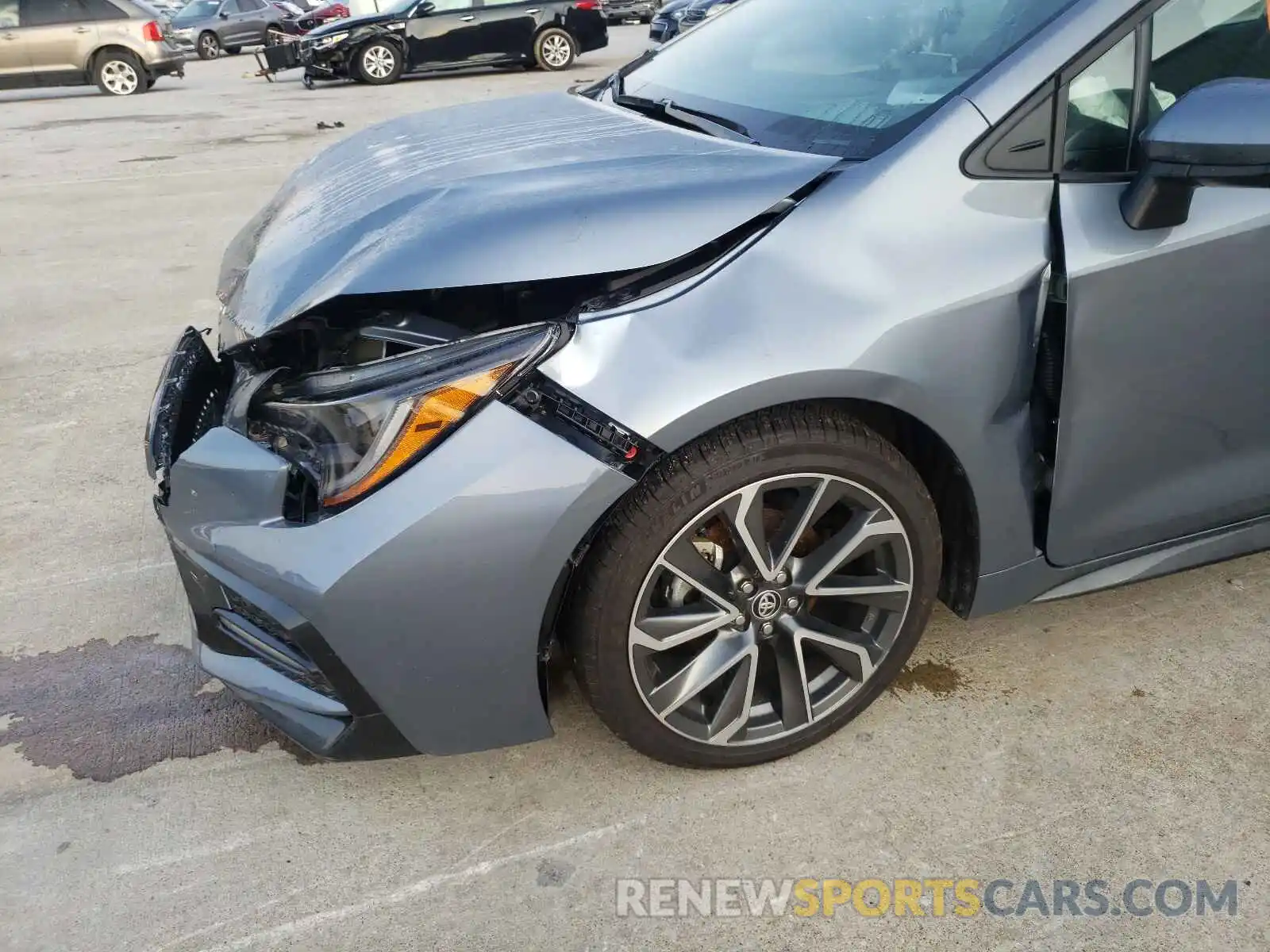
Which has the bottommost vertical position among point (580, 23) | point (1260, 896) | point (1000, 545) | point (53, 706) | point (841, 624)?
point (1260, 896)

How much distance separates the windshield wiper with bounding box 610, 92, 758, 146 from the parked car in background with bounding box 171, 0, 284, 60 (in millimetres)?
22938

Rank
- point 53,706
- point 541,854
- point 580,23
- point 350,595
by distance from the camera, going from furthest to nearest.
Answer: point 580,23, point 53,706, point 541,854, point 350,595

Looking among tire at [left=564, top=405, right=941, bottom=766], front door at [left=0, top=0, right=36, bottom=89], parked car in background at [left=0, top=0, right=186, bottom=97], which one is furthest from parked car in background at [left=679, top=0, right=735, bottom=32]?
tire at [left=564, top=405, right=941, bottom=766]

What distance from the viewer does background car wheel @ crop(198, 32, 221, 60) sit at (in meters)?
21.8

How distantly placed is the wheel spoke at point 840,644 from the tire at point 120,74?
647 inches

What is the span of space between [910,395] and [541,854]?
114 cm

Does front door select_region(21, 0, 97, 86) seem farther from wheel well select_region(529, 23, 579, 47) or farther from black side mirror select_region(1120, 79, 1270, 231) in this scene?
black side mirror select_region(1120, 79, 1270, 231)

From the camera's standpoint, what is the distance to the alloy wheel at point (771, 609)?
72.0 inches

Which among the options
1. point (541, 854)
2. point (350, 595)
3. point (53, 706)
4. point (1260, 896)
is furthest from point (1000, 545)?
point (53, 706)

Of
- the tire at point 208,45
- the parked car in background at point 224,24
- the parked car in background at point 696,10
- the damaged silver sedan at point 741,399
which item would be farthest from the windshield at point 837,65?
the tire at point 208,45

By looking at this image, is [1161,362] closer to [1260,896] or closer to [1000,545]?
[1000,545]

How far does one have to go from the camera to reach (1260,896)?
5.75 ft

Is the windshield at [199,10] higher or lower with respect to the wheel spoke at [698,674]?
higher

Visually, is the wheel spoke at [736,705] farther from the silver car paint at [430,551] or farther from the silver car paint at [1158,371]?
the silver car paint at [1158,371]
